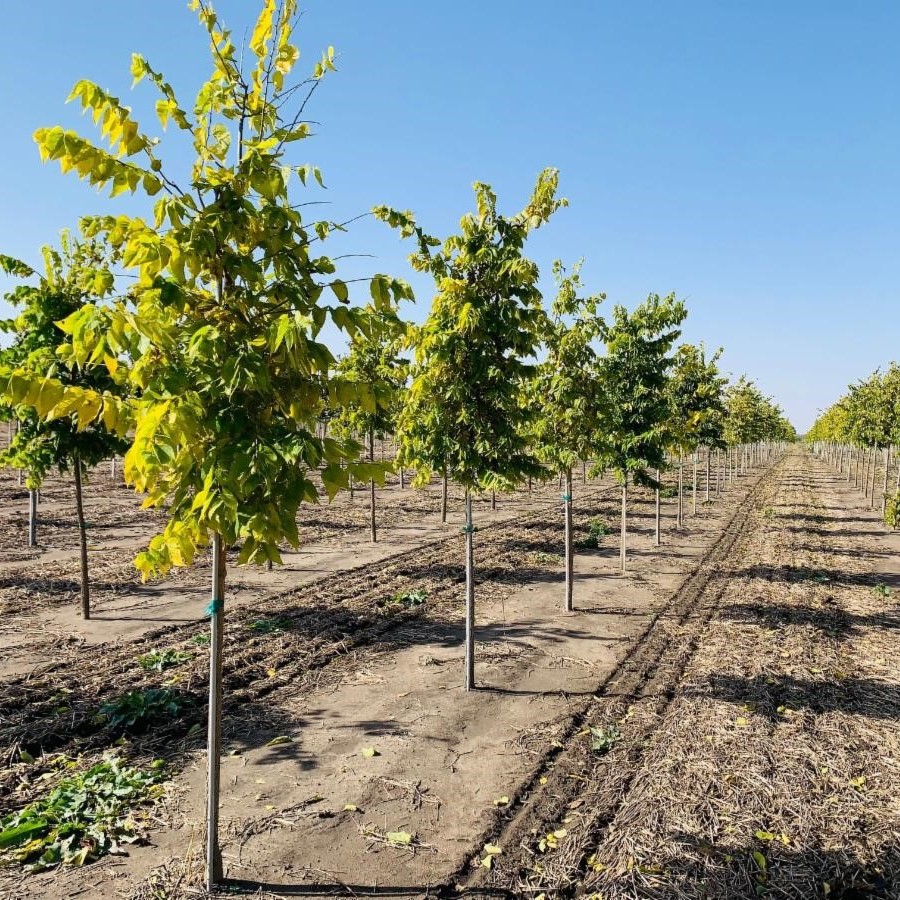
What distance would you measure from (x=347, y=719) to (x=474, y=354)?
4.85 metres

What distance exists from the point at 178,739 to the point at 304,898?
120 inches

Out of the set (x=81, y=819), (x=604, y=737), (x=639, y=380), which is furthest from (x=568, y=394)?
(x=81, y=819)

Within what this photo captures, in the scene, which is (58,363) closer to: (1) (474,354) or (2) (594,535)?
(1) (474,354)

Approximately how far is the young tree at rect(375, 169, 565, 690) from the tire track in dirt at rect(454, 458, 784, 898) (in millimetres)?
1963

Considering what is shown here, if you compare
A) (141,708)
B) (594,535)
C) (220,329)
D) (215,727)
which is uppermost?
(220,329)

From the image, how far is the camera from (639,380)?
14.9 metres

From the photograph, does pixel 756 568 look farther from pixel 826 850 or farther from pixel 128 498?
pixel 128 498

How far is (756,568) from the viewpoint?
16.6m

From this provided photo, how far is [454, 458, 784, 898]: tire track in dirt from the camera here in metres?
5.12

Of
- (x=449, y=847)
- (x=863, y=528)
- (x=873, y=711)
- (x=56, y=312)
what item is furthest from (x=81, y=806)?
(x=863, y=528)

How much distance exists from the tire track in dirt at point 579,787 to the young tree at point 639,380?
4.68 metres

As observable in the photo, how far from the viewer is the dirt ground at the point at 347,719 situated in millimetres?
5324

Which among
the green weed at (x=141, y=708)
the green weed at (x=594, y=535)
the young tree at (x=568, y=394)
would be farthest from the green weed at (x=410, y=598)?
the green weed at (x=594, y=535)

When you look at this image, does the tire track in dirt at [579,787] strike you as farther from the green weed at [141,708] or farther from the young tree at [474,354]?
the green weed at [141,708]
